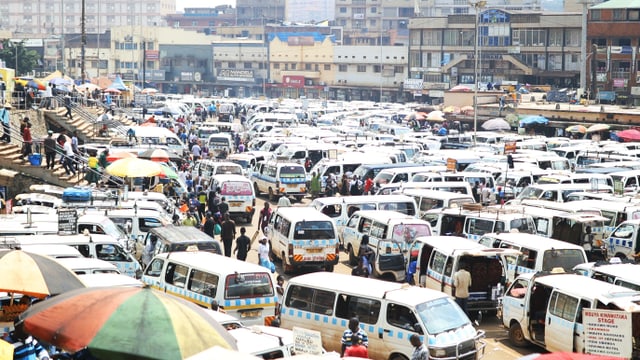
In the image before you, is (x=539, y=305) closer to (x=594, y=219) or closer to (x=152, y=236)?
(x=594, y=219)

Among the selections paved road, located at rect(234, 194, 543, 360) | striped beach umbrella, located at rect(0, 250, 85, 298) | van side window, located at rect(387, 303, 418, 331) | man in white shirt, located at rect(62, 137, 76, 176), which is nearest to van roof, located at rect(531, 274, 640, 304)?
paved road, located at rect(234, 194, 543, 360)

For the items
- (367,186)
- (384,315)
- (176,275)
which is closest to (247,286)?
(176,275)

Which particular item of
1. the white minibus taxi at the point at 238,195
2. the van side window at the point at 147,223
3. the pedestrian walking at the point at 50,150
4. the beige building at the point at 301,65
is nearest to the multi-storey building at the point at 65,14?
the beige building at the point at 301,65

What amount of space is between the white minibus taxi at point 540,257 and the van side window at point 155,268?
22.4 feet

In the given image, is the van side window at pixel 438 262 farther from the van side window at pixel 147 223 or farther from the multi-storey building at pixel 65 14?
the multi-storey building at pixel 65 14

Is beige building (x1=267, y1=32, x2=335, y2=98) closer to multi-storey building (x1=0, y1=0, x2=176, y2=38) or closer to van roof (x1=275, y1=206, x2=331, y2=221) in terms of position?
multi-storey building (x1=0, y1=0, x2=176, y2=38)

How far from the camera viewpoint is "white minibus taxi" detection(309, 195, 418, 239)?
84.8 feet

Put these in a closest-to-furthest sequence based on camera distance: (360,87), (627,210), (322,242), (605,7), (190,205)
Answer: (322,242) < (627,210) < (190,205) < (605,7) < (360,87)

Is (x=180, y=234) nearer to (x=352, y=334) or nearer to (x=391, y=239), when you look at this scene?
(x=391, y=239)

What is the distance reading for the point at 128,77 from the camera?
391 ft

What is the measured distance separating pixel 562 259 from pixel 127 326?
39.0ft

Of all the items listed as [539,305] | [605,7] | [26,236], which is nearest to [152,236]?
[26,236]

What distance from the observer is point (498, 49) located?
91250 mm

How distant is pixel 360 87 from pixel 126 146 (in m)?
71.2
